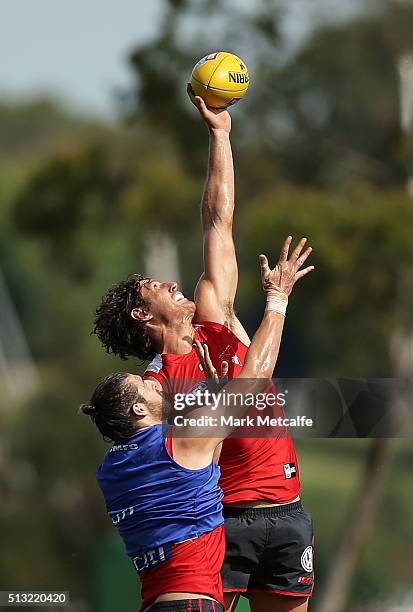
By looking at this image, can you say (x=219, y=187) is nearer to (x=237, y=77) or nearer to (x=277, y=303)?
(x=237, y=77)

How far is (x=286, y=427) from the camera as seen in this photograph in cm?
779

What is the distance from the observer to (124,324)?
7598 millimetres

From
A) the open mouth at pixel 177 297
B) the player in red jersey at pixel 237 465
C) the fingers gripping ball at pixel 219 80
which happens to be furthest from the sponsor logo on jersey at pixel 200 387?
the fingers gripping ball at pixel 219 80

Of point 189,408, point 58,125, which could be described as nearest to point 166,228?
point 189,408

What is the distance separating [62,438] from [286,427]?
26794mm

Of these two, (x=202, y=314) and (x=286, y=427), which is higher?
(x=202, y=314)

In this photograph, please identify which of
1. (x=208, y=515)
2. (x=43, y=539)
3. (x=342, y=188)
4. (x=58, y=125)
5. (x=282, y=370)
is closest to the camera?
(x=208, y=515)

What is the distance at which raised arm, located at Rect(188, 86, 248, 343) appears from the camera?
25.5 ft

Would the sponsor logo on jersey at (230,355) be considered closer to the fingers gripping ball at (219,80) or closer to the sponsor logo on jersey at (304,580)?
the sponsor logo on jersey at (304,580)

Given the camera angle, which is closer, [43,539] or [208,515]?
[208,515]

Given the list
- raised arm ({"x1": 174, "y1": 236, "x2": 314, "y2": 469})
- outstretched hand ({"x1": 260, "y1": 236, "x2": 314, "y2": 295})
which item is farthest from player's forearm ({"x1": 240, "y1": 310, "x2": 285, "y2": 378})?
outstretched hand ({"x1": 260, "y1": 236, "x2": 314, "y2": 295})

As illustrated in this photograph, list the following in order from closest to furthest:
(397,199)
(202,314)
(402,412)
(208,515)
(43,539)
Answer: (208,515) < (202,314) < (402,412) < (397,199) < (43,539)

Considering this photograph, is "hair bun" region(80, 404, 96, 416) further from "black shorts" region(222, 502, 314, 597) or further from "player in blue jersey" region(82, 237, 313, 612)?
"black shorts" region(222, 502, 314, 597)

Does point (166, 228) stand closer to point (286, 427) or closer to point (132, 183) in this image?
point (132, 183)
